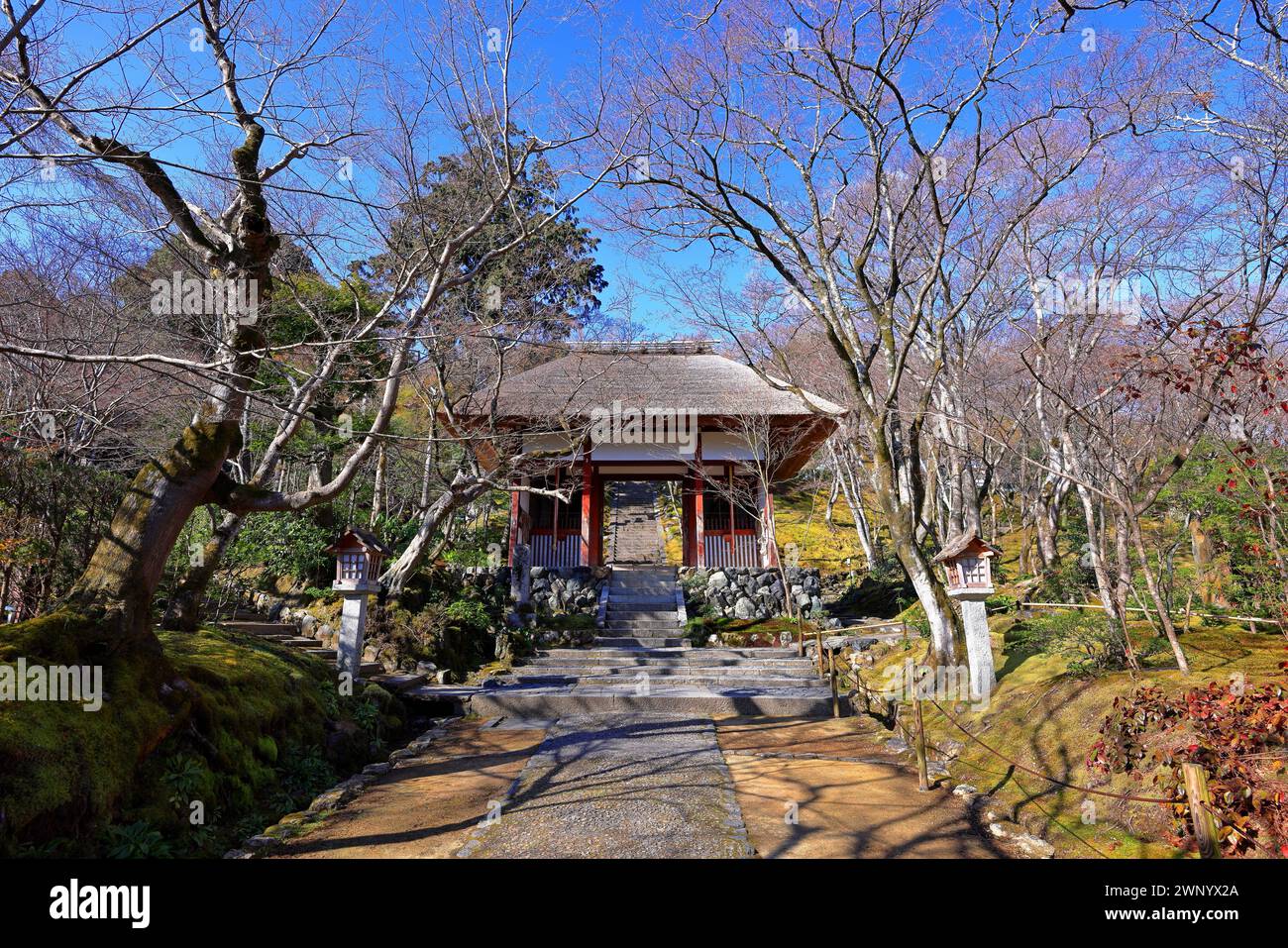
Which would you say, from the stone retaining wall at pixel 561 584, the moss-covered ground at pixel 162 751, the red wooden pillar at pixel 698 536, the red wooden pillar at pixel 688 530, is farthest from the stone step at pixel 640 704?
the red wooden pillar at pixel 688 530

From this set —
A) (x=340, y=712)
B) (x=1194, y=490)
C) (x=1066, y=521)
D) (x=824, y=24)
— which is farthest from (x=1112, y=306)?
(x=340, y=712)

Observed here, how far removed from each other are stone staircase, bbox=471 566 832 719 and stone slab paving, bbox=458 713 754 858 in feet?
4.18

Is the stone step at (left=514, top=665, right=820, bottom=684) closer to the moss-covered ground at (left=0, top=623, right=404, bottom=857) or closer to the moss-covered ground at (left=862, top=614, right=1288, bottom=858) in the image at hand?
the moss-covered ground at (left=862, top=614, right=1288, bottom=858)

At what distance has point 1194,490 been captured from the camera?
328 inches

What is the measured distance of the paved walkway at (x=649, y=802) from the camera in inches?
163

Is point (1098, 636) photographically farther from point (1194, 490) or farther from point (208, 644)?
point (208, 644)

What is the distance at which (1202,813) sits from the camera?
3.39 metres

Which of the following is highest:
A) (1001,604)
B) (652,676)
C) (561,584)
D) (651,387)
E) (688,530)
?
(651,387)

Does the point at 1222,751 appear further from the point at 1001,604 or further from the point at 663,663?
the point at 663,663

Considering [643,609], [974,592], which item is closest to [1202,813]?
[974,592]

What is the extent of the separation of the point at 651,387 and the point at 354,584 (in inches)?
384

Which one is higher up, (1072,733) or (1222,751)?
(1222,751)

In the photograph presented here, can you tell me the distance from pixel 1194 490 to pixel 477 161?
910cm

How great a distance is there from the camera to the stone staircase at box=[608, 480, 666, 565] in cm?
2211
